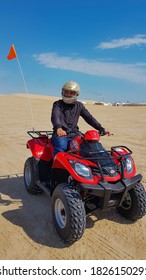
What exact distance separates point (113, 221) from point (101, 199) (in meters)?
0.80

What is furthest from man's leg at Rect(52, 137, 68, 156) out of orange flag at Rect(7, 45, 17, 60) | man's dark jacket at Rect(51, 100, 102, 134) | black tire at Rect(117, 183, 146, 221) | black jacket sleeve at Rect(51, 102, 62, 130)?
→ orange flag at Rect(7, 45, 17, 60)

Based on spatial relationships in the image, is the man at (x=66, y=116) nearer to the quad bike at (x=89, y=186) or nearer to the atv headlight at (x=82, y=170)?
the quad bike at (x=89, y=186)

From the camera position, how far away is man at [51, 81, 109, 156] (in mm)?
4559

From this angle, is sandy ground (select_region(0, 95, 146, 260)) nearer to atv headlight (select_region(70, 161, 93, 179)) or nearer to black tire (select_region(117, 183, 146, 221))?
black tire (select_region(117, 183, 146, 221))

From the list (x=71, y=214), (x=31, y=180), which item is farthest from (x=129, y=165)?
(x=31, y=180)

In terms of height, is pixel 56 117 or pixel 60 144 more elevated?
pixel 56 117

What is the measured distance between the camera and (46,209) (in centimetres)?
473

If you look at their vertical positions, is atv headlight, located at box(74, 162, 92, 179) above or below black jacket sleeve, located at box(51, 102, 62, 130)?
below

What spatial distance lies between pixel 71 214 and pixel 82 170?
0.53 meters

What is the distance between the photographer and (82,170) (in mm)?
3688

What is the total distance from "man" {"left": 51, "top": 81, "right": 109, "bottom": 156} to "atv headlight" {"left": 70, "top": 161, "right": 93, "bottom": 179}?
0.69 meters

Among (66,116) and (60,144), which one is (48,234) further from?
(66,116)

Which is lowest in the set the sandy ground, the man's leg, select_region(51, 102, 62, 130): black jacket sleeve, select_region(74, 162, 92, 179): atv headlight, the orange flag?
the sandy ground

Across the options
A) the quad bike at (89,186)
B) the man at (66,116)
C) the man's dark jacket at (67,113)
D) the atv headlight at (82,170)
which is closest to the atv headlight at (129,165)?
the quad bike at (89,186)
